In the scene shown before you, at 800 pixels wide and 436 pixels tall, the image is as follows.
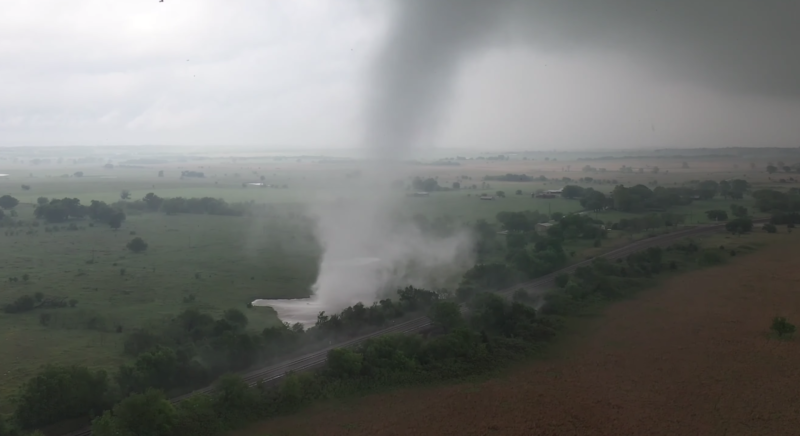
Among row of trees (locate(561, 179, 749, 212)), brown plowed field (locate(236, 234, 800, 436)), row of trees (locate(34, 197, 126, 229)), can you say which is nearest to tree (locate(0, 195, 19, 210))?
row of trees (locate(34, 197, 126, 229))

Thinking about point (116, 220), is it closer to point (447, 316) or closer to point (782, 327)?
point (447, 316)

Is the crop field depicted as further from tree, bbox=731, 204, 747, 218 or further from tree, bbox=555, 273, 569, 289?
tree, bbox=555, 273, 569, 289

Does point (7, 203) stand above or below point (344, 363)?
above

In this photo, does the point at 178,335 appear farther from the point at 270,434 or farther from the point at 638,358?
the point at 638,358

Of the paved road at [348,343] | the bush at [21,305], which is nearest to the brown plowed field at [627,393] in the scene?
the paved road at [348,343]

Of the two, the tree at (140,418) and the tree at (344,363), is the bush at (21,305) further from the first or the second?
the tree at (344,363)

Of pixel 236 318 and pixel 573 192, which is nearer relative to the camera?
pixel 236 318

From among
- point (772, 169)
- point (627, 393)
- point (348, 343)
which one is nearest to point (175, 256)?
point (348, 343)
